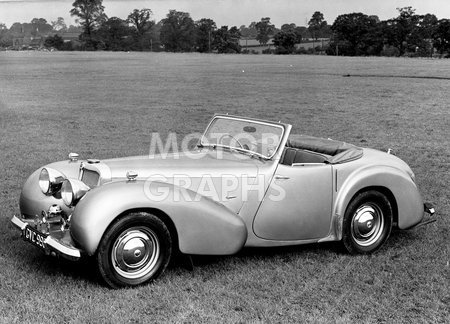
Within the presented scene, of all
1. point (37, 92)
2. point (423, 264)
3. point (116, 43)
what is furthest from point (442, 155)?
point (116, 43)

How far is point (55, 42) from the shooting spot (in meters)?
103

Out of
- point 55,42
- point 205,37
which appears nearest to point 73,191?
point 205,37

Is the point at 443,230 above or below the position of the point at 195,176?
below

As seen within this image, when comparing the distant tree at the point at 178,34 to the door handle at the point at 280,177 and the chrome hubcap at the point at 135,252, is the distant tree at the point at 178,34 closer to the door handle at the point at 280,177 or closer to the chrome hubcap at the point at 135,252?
the door handle at the point at 280,177

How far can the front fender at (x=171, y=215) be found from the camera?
4.53m

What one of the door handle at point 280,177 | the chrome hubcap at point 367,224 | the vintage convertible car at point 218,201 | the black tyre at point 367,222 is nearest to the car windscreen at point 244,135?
the vintage convertible car at point 218,201

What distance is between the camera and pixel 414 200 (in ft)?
20.0

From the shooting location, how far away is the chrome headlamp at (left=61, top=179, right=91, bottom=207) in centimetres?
503

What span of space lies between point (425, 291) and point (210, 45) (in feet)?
295

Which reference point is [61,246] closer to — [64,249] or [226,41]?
[64,249]

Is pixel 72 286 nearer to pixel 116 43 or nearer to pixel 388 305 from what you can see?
pixel 388 305

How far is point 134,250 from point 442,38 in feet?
268

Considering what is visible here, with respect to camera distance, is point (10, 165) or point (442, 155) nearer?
point (10, 165)

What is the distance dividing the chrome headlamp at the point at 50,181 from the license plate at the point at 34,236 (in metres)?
0.52
